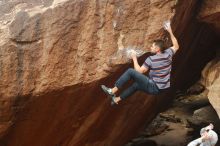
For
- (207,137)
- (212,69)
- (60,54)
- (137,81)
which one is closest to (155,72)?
(137,81)

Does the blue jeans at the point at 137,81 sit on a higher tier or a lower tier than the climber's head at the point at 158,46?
lower

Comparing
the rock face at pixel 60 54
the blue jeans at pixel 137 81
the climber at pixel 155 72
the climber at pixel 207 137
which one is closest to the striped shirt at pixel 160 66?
the climber at pixel 155 72

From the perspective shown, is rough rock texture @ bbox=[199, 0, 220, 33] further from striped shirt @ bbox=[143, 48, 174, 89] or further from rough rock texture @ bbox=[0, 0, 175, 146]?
striped shirt @ bbox=[143, 48, 174, 89]

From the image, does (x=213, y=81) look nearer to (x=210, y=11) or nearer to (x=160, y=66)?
(x=210, y=11)

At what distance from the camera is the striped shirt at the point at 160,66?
838cm

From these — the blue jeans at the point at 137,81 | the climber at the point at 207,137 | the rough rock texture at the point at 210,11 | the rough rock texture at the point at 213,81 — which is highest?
the rough rock texture at the point at 210,11

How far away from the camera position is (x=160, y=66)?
8406 millimetres

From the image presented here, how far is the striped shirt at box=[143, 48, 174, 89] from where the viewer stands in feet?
27.5

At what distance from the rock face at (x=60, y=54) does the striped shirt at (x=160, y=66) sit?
865 millimetres

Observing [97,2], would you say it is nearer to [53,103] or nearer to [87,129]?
[53,103]

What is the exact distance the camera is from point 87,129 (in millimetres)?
10484

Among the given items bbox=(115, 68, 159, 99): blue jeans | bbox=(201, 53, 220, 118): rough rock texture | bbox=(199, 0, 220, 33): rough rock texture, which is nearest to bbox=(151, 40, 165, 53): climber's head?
bbox=(115, 68, 159, 99): blue jeans

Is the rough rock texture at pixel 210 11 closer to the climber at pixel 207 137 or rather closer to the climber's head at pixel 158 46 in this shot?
the climber's head at pixel 158 46

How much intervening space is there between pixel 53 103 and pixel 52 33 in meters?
1.34
